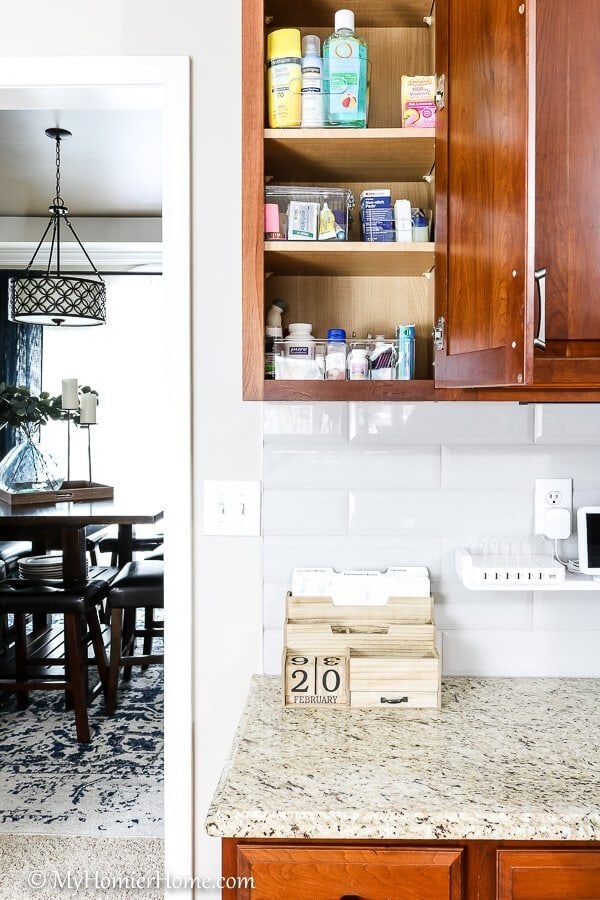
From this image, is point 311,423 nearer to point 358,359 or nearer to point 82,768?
point 358,359

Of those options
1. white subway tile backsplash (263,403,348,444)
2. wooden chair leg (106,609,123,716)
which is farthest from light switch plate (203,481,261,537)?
wooden chair leg (106,609,123,716)

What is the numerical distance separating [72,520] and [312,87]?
88.3 inches

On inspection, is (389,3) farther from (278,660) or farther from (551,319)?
(278,660)

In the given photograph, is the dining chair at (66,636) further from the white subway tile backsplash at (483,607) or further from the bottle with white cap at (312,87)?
the bottle with white cap at (312,87)

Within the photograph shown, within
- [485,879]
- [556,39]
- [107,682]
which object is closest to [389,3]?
[556,39]

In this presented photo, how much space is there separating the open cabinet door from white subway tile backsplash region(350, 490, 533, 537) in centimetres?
38

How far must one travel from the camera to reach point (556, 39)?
3.28ft

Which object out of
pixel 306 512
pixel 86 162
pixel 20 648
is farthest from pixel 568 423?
pixel 86 162

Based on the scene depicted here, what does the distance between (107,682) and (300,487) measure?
2124mm

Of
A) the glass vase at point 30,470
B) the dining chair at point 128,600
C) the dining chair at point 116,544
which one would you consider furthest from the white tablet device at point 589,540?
the dining chair at point 116,544

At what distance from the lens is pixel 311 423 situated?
157cm

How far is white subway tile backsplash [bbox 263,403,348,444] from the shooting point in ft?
5.14

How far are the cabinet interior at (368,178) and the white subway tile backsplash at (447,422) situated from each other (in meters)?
0.12

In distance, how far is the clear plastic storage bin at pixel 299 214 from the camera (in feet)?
4.22
